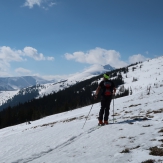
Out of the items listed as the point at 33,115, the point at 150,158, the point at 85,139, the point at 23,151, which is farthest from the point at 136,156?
the point at 33,115

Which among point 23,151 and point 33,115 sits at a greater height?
point 23,151

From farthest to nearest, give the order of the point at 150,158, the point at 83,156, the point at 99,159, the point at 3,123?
the point at 3,123
the point at 83,156
the point at 99,159
the point at 150,158

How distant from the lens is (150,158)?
22.5 ft

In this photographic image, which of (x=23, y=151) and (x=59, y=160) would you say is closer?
(x=59, y=160)

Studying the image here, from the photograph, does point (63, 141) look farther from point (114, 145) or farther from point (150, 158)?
point (150, 158)

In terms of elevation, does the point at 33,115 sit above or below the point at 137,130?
below

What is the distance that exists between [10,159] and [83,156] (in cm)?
344

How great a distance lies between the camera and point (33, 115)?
11350 centimetres

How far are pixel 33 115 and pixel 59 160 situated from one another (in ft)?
362

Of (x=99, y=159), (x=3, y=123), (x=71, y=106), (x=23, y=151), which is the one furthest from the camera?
(x=71, y=106)

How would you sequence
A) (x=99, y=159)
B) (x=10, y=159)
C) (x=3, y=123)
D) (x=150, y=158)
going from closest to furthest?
(x=150, y=158)
(x=99, y=159)
(x=10, y=159)
(x=3, y=123)

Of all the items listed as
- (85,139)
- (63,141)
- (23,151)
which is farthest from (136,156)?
(23,151)

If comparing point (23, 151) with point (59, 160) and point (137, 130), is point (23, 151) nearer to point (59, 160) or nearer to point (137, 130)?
point (59, 160)

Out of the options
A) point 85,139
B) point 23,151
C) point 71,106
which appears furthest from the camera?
point 71,106
